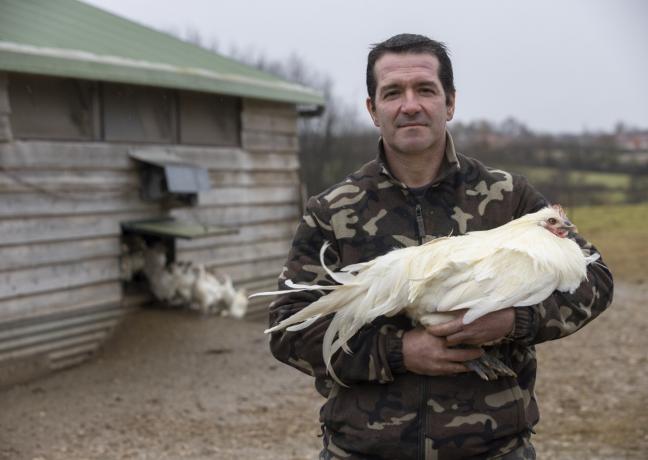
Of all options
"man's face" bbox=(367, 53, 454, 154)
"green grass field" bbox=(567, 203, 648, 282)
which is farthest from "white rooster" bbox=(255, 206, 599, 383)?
"green grass field" bbox=(567, 203, 648, 282)

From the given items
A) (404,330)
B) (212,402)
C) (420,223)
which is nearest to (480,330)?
(404,330)

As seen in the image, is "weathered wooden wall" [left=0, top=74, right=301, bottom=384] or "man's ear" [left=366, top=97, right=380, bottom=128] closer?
"man's ear" [left=366, top=97, right=380, bottom=128]

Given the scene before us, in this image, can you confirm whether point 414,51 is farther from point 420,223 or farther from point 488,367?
point 488,367

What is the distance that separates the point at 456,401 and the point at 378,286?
437 millimetres

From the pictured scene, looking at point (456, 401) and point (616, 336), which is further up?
point (456, 401)

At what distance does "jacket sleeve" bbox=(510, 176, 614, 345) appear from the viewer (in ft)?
7.21

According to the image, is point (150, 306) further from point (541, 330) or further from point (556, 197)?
point (556, 197)

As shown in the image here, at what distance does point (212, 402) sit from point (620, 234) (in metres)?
18.3

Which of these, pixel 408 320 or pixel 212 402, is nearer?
pixel 408 320

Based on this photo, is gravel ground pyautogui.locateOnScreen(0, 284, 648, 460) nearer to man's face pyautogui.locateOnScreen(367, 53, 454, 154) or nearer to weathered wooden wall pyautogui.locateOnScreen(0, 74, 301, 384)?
weathered wooden wall pyautogui.locateOnScreen(0, 74, 301, 384)

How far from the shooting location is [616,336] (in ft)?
33.6

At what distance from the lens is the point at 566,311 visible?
2273 mm

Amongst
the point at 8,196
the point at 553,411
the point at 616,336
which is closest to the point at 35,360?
the point at 8,196

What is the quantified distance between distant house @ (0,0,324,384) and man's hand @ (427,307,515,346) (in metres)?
5.89
